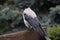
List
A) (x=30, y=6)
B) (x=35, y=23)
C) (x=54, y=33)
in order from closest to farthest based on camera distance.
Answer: (x=35, y=23), (x=54, y=33), (x=30, y=6)

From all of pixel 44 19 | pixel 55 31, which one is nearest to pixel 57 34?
pixel 55 31

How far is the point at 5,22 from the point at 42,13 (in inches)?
36.8

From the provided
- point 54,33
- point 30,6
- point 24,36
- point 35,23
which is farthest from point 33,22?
point 30,6

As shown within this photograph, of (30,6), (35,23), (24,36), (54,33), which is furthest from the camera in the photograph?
(30,6)

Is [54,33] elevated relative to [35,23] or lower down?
lower down

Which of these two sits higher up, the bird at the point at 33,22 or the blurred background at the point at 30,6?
the bird at the point at 33,22

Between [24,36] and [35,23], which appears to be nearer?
[24,36]

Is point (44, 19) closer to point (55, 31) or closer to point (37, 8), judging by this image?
point (37, 8)

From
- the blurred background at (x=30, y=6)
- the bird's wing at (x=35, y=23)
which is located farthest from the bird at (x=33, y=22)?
the blurred background at (x=30, y=6)

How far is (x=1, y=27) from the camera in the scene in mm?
7457

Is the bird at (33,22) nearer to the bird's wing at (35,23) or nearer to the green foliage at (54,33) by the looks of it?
the bird's wing at (35,23)

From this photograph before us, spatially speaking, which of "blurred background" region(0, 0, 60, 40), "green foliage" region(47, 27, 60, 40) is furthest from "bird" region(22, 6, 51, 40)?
"blurred background" region(0, 0, 60, 40)

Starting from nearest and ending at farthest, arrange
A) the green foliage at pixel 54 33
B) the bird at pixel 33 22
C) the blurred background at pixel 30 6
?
the bird at pixel 33 22, the green foliage at pixel 54 33, the blurred background at pixel 30 6

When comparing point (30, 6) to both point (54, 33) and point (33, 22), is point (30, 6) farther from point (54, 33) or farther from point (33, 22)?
point (33, 22)
